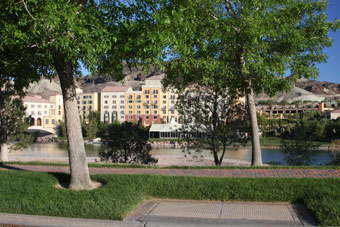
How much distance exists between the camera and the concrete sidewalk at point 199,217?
635 cm

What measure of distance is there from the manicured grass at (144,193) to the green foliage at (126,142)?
10.8 metres

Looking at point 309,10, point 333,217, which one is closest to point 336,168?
point 333,217

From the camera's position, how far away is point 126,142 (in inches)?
794

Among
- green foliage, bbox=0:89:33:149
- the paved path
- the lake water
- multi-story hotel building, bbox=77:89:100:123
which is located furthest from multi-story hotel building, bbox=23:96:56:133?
the paved path

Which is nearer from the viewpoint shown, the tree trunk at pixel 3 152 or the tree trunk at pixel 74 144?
the tree trunk at pixel 74 144

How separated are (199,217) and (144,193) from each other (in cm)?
190

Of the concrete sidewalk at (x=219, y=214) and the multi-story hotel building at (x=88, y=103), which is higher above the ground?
the multi-story hotel building at (x=88, y=103)

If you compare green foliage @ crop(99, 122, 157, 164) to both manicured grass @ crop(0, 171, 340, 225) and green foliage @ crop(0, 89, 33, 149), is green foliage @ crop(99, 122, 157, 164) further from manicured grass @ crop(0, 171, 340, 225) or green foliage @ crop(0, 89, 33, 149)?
manicured grass @ crop(0, 171, 340, 225)

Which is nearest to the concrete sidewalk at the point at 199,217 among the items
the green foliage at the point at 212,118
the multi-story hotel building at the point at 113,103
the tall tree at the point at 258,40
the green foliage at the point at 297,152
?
the tall tree at the point at 258,40

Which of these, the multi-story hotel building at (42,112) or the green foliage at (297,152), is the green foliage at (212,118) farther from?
the multi-story hotel building at (42,112)

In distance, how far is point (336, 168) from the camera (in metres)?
10.7

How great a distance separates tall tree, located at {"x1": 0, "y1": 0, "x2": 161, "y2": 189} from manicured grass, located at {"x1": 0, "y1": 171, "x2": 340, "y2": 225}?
0.94m

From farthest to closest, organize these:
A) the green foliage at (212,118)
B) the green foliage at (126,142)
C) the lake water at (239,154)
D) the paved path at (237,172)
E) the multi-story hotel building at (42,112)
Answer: the multi-story hotel building at (42,112)
the lake water at (239,154)
the green foliage at (126,142)
the green foliage at (212,118)
the paved path at (237,172)

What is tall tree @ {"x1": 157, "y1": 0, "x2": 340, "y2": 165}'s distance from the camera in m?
12.5
